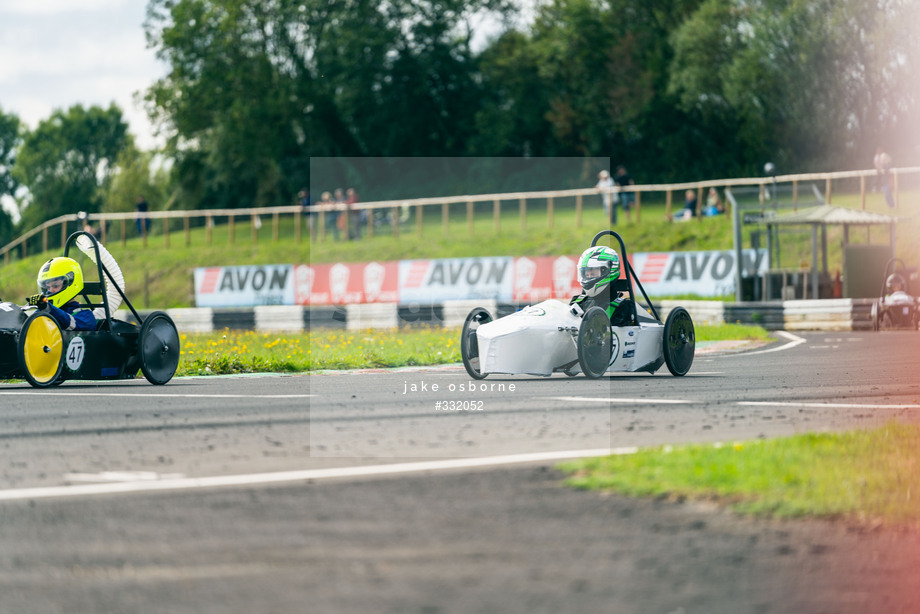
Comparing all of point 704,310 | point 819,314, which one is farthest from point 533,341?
point 704,310

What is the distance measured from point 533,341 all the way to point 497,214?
28.9 metres

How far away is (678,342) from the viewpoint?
15.0m

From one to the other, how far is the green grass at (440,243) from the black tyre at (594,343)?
1982cm

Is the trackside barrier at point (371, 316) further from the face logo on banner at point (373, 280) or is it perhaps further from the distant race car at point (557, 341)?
the distant race car at point (557, 341)

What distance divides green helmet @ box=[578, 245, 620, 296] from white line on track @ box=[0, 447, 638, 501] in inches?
226

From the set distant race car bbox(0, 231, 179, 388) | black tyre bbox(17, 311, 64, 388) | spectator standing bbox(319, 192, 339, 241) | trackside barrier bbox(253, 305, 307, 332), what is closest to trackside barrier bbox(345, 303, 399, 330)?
trackside barrier bbox(253, 305, 307, 332)

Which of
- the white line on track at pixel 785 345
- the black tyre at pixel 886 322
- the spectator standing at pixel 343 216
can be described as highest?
the spectator standing at pixel 343 216

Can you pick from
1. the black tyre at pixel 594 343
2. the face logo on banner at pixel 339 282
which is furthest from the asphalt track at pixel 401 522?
the face logo on banner at pixel 339 282

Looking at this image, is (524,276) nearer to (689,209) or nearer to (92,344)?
(689,209)

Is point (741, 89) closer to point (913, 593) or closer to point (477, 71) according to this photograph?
point (477, 71)

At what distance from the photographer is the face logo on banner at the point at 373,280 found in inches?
1517

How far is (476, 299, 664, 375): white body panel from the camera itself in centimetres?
1376

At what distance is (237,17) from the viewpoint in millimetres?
64500

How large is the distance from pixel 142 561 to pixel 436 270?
108 ft
